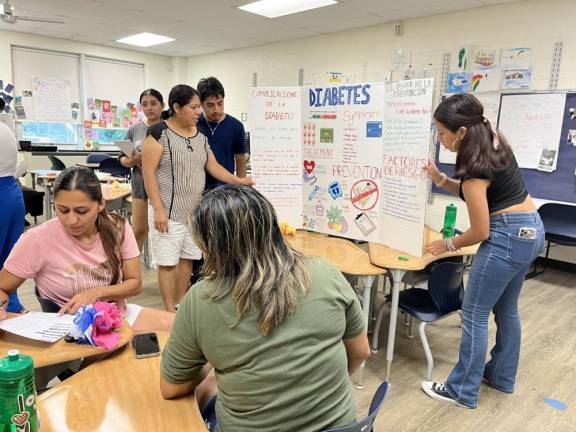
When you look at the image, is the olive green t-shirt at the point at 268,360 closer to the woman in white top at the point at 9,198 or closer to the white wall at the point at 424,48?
the woman in white top at the point at 9,198

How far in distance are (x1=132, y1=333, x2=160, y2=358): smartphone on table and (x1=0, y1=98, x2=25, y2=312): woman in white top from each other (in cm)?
165

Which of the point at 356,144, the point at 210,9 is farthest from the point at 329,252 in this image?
the point at 210,9

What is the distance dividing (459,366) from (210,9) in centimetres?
474

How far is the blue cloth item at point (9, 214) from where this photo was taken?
8.64 ft

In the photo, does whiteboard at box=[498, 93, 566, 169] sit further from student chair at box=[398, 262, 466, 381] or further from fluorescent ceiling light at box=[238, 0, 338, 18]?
student chair at box=[398, 262, 466, 381]

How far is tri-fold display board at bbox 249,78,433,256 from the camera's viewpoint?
2.27 m

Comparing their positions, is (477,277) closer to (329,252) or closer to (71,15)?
(329,252)

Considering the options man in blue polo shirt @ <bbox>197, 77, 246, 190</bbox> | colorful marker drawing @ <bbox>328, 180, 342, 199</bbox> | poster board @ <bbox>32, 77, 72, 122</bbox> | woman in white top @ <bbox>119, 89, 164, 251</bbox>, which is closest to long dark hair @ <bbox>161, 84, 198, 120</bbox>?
man in blue polo shirt @ <bbox>197, 77, 246, 190</bbox>

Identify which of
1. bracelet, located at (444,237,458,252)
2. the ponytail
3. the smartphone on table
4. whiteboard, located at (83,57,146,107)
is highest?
whiteboard, located at (83,57,146,107)

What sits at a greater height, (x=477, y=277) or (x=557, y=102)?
(x=557, y=102)

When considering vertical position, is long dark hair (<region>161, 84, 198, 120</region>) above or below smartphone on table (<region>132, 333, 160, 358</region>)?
above

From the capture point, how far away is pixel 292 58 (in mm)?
6801

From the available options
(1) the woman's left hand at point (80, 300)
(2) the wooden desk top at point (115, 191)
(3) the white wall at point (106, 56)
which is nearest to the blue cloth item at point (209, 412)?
(1) the woman's left hand at point (80, 300)

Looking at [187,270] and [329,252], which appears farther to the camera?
[187,270]
